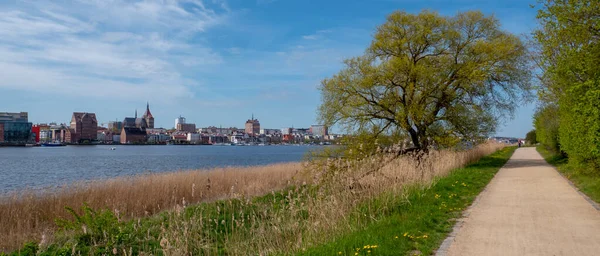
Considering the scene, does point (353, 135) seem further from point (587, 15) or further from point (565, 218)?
point (565, 218)

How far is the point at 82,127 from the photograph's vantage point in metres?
150

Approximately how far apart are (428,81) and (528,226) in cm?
1665

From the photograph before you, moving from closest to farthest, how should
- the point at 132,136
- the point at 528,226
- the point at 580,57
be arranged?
the point at 528,226 < the point at 580,57 < the point at 132,136

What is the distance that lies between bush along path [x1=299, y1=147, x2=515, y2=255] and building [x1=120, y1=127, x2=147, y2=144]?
557ft

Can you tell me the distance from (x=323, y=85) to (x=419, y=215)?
16.5 meters

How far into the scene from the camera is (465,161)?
2477 cm

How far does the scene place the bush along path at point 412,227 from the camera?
22.2 ft

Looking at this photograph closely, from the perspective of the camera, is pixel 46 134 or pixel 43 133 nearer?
pixel 46 134

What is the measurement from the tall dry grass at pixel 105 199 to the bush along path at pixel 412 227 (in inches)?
114

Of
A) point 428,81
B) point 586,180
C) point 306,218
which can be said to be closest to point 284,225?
point 306,218

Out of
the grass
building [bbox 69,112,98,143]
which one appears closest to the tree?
the grass

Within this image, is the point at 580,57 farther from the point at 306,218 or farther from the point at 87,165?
the point at 87,165

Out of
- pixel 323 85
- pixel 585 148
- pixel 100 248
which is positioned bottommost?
pixel 100 248

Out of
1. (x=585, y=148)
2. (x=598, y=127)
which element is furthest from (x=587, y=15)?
(x=585, y=148)
